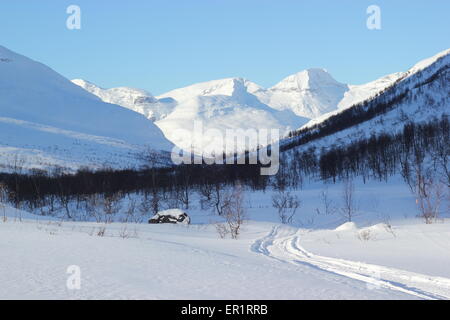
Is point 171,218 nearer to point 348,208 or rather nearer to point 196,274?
point 348,208

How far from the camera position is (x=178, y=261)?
373 inches

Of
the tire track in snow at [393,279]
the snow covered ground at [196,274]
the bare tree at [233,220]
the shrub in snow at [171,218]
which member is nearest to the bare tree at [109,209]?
the shrub in snow at [171,218]

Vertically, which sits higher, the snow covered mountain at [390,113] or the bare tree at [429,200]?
the snow covered mountain at [390,113]

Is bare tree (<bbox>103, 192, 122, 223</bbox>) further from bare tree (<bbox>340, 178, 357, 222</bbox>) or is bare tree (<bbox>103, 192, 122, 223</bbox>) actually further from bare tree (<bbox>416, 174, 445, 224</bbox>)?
bare tree (<bbox>340, 178, 357, 222</bbox>)

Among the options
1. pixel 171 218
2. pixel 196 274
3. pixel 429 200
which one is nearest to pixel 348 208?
pixel 429 200

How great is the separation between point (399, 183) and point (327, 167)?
25.3 m

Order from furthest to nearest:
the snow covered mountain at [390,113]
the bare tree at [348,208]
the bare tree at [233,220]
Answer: the snow covered mountain at [390,113] < the bare tree at [348,208] < the bare tree at [233,220]

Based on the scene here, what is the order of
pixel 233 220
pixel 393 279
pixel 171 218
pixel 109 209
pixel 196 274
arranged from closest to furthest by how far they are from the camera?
pixel 196 274 → pixel 393 279 → pixel 233 220 → pixel 171 218 → pixel 109 209

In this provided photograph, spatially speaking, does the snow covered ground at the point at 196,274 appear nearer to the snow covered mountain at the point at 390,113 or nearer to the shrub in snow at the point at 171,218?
the shrub in snow at the point at 171,218

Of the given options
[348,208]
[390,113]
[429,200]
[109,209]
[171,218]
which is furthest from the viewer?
[390,113]

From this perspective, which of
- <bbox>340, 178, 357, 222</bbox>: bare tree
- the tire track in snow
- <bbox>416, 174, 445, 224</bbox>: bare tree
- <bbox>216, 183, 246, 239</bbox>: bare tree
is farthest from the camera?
<bbox>340, 178, 357, 222</bbox>: bare tree

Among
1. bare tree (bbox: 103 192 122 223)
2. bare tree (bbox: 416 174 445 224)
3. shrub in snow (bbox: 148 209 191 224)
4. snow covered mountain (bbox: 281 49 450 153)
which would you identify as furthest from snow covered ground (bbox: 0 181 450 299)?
snow covered mountain (bbox: 281 49 450 153)
